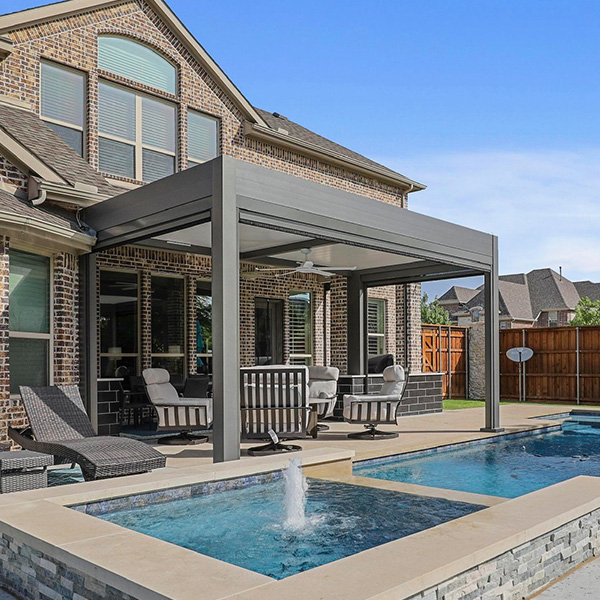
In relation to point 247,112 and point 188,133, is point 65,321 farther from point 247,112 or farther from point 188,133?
point 247,112

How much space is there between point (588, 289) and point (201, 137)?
46457mm

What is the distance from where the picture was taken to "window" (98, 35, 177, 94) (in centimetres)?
1107

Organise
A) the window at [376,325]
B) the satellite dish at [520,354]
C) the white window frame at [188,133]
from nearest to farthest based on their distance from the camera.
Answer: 1. the white window frame at [188,133]
2. the window at [376,325]
3. the satellite dish at [520,354]

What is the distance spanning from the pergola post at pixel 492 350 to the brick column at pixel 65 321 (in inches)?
256

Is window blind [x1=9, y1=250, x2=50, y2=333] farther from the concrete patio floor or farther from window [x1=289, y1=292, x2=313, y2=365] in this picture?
window [x1=289, y1=292, x2=313, y2=365]

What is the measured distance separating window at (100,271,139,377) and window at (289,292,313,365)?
13.5 ft

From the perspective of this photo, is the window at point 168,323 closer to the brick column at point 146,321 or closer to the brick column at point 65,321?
the brick column at point 146,321

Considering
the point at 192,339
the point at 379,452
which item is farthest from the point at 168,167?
the point at 379,452

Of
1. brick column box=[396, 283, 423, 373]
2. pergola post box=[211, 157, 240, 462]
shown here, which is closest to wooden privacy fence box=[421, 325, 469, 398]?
brick column box=[396, 283, 423, 373]

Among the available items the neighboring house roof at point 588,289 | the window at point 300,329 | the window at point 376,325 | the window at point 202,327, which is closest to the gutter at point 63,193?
the window at point 202,327

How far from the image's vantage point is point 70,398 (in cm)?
721

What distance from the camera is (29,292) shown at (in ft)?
25.8

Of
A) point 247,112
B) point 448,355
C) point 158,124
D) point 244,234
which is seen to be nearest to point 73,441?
point 244,234

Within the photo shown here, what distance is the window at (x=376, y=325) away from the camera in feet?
51.7
